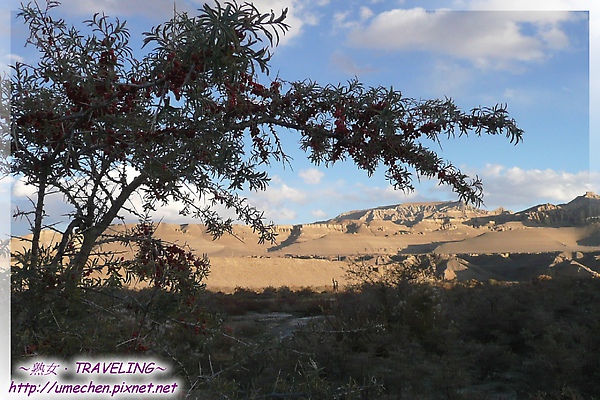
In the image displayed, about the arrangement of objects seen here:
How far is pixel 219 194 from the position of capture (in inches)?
112

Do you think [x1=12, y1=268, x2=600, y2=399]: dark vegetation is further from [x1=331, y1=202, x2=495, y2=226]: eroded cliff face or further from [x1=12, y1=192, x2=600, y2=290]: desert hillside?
[x1=331, y1=202, x2=495, y2=226]: eroded cliff face

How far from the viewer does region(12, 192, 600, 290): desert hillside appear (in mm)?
40531

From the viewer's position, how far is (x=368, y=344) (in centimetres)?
776

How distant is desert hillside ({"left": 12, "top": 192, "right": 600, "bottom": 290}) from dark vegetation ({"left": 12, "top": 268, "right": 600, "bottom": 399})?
17.1 meters

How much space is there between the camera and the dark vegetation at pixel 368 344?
7.02ft

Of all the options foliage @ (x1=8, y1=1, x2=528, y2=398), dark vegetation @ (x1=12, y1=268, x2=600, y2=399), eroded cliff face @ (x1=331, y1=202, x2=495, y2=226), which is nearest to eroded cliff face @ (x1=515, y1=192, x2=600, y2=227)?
eroded cliff face @ (x1=331, y1=202, x2=495, y2=226)

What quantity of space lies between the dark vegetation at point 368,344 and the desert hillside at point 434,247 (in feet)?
56.1

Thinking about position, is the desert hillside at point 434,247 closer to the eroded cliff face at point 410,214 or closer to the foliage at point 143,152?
the eroded cliff face at point 410,214

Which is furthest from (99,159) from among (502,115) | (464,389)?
(464,389)

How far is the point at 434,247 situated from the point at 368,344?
79.1 m

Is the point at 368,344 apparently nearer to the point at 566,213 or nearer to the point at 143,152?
the point at 143,152

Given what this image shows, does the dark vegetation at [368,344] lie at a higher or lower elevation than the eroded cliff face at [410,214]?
lower

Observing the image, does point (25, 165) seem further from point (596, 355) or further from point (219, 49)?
point (596, 355)

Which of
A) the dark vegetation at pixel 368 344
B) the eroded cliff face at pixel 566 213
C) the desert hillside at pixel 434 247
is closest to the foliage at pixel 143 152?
the dark vegetation at pixel 368 344
